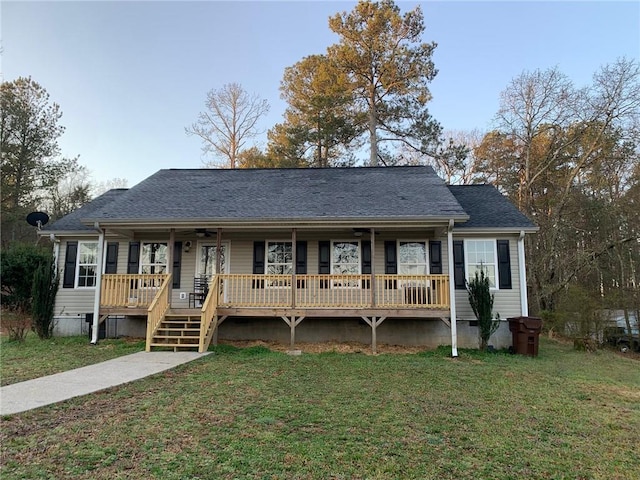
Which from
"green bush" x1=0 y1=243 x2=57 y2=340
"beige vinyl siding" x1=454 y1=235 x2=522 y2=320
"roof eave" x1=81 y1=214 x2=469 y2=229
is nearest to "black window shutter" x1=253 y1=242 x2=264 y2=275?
"roof eave" x1=81 y1=214 x2=469 y2=229

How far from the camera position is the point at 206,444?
12.6ft

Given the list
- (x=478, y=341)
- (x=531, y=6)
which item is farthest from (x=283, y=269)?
(x=531, y=6)

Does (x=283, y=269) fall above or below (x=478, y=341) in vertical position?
above

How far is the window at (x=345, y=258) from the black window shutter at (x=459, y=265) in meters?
2.71

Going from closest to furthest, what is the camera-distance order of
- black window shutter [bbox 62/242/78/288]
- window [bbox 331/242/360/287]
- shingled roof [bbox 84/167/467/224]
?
shingled roof [bbox 84/167/467/224] < window [bbox 331/242/360/287] < black window shutter [bbox 62/242/78/288]

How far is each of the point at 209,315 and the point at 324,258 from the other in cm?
358

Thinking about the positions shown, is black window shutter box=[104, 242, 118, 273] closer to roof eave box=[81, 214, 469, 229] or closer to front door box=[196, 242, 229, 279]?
roof eave box=[81, 214, 469, 229]

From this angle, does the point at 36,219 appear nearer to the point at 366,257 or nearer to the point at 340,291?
the point at 340,291

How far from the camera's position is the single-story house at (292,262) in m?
9.87

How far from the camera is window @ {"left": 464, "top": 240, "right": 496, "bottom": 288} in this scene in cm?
1102

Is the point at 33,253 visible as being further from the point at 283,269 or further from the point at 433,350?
the point at 433,350

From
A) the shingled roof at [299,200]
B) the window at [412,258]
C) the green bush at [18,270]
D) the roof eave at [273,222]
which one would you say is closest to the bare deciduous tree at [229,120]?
the shingled roof at [299,200]

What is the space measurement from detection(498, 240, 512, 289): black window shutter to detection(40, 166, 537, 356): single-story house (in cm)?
3

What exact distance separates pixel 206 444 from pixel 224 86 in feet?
Result: 79.0
